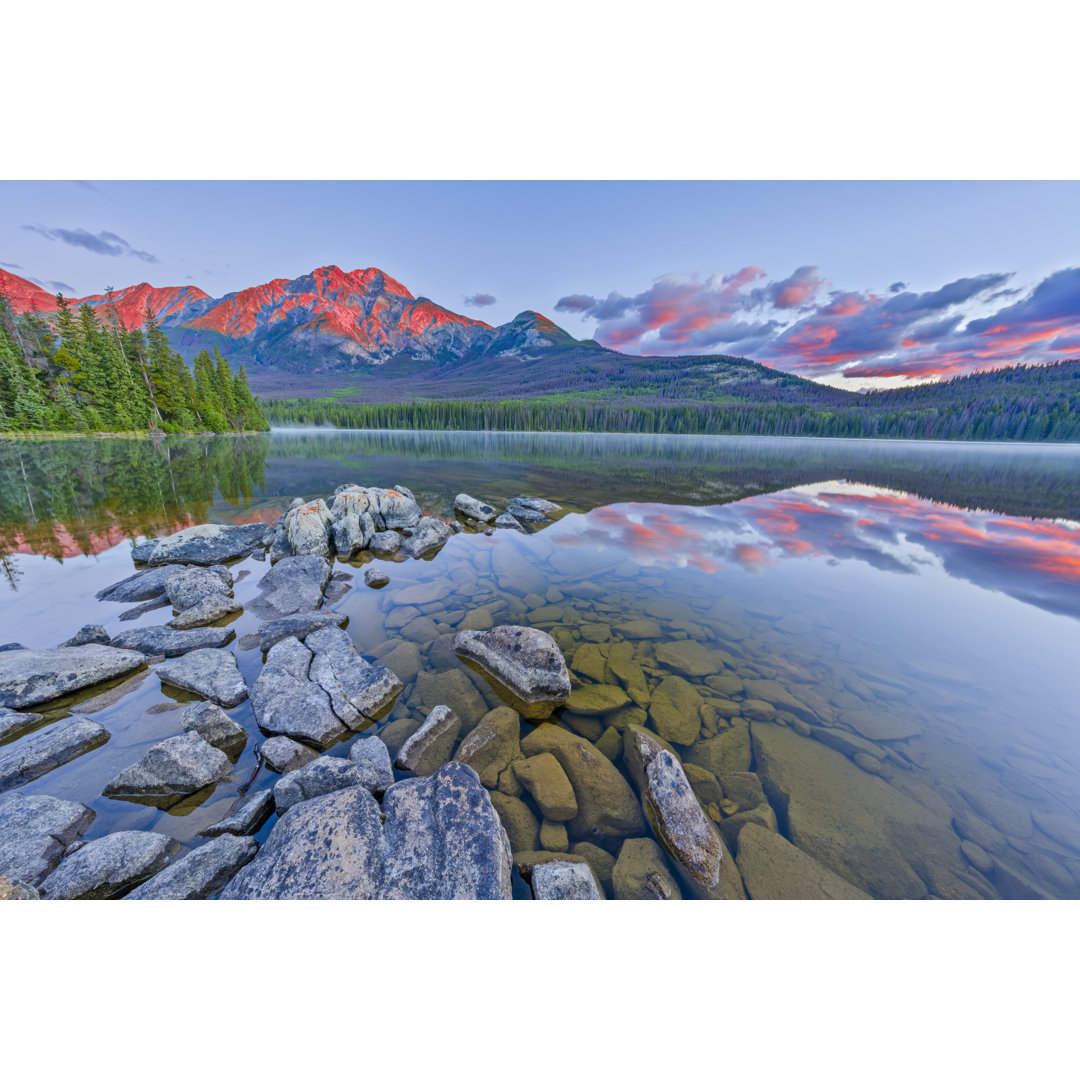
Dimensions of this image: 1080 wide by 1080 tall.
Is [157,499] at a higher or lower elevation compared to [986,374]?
lower

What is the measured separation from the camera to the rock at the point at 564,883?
354 centimetres

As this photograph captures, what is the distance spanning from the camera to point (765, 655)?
7.27 m

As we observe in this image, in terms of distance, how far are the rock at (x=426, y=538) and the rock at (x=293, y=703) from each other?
20.0 feet

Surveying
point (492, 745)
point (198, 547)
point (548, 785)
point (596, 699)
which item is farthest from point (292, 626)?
point (198, 547)

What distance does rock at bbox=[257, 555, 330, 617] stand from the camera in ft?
26.7

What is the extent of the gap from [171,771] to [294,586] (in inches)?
188

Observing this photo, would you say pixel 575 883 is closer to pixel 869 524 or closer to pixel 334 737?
pixel 334 737

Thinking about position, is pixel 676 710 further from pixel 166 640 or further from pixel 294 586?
pixel 166 640

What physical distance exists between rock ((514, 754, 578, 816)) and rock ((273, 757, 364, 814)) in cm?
192

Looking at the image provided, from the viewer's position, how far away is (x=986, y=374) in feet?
425

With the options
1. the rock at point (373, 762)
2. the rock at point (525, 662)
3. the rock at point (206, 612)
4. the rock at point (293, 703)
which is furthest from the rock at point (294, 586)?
the rock at point (373, 762)

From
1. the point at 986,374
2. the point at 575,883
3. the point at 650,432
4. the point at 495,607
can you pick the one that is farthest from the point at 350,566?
the point at 986,374

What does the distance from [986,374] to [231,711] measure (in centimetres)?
20604

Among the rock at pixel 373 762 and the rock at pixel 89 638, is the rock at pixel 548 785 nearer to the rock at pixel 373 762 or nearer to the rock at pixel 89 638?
the rock at pixel 373 762
